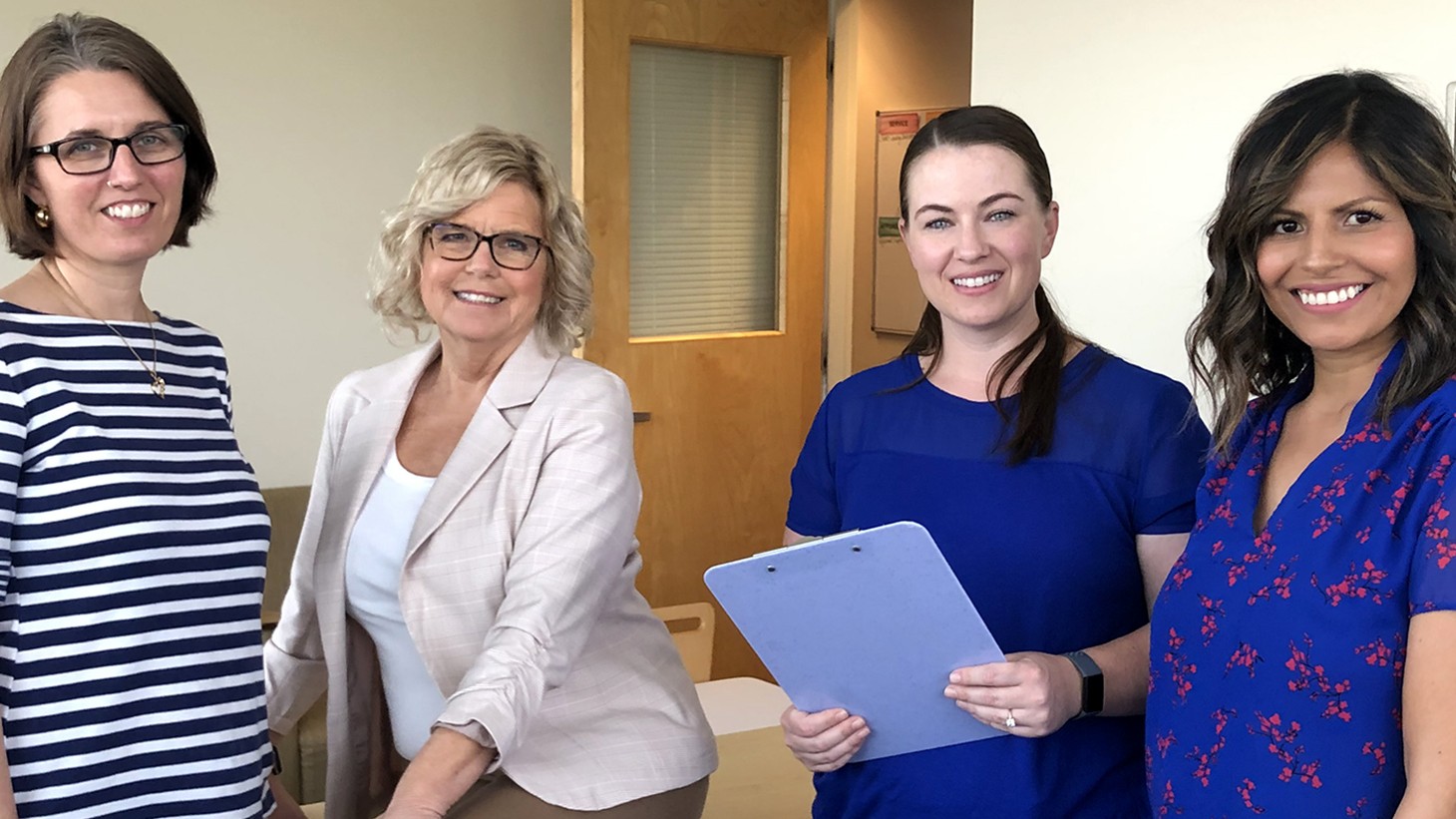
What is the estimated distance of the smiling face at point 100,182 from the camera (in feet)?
4.90

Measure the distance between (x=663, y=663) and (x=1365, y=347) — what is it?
1.02 metres

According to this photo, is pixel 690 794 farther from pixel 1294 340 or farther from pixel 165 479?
pixel 1294 340

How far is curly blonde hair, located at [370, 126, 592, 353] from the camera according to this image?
1952mm

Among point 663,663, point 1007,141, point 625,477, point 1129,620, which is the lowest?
point 663,663

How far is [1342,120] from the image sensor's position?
1.40m

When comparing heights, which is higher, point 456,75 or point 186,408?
point 456,75

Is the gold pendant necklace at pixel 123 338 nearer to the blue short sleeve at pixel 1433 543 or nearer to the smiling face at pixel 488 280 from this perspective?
the smiling face at pixel 488 280

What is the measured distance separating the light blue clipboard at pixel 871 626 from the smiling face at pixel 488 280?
1.99 ft

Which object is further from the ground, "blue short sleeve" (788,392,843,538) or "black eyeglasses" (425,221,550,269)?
"black eyeglasses" (425,221,550,269)

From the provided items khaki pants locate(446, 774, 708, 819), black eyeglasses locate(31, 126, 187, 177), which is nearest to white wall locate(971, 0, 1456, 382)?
khaki pants locate(446, 774, 708, 819)

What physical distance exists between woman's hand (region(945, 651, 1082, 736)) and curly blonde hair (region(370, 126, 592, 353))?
78cm

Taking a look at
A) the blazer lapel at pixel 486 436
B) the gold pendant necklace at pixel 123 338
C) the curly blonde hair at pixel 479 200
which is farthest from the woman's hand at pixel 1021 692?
the gold pendant necklace at pixel 123 338

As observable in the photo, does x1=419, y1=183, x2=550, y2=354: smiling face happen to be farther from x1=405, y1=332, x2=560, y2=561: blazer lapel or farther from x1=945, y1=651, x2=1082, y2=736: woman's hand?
x1=945, y1=651, x2=1082, y2=736: woman's hand

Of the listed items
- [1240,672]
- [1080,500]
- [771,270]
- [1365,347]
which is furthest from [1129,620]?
[771,270]
